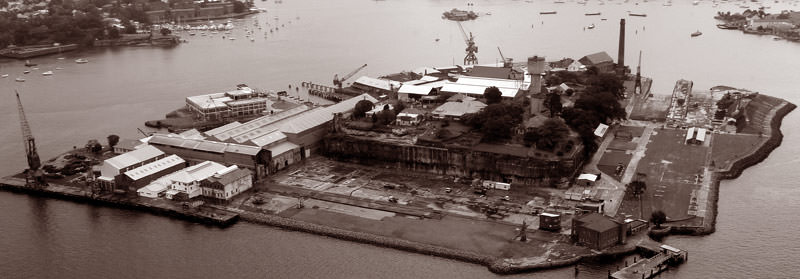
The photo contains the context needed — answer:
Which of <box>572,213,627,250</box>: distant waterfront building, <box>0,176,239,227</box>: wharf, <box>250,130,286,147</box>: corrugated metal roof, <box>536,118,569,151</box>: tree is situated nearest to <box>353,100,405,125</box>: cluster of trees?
<box>250,130,286,147</box>: corrugated metal roof

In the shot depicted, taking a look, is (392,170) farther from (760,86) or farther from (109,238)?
(760,86)

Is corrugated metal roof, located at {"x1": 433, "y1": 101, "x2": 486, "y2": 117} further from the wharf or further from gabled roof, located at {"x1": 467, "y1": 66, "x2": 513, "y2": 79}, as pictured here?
the wharf

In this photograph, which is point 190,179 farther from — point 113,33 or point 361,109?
point 113,33

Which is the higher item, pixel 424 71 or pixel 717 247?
pixel 424 71

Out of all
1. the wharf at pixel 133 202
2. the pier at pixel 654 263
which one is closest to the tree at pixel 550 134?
the pier at pixel 654 263

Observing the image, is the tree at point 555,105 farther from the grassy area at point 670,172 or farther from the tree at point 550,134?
the grassy area at point 670,172

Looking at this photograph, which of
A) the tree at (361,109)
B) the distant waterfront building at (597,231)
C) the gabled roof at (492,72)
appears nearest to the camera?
the distant waterfront building at (597,231)

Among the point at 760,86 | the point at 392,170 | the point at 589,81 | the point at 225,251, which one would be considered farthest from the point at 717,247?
the point at 760,86

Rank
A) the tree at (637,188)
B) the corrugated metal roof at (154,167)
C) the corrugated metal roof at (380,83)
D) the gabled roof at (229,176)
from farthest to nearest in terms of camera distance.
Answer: the corrugated metal roof at (380,83) < the corrugated metal roof at (154,167) < the gabled roof at (229,176) < the tree at (637,188)
